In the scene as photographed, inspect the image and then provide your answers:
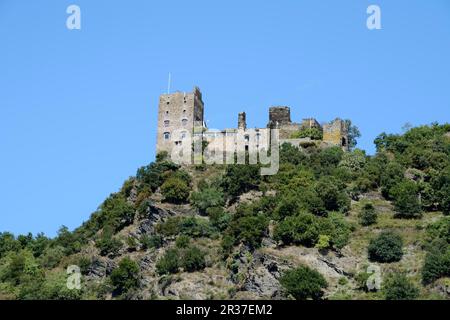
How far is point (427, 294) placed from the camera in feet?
215

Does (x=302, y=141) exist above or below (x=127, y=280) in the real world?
above

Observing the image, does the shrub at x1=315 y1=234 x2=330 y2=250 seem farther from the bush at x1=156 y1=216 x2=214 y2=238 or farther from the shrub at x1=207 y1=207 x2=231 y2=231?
the bush at x1=156 y1=216 x2=214 y2=238

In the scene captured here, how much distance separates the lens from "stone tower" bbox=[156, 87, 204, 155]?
3787 inches

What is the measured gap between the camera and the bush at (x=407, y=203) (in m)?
77.6

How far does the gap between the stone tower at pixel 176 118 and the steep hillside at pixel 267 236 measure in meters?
3.89

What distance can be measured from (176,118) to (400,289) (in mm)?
37746

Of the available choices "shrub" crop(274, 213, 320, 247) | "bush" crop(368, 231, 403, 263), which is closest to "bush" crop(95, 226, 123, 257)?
"shrub" crop(274, 213, 320, 247)

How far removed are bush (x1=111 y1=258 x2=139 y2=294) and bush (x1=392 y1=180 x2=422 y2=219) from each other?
1983cm

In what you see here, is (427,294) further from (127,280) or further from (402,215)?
(127,280)

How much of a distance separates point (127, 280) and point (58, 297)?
5.01 meters

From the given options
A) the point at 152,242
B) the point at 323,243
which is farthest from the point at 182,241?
the point at 323,243

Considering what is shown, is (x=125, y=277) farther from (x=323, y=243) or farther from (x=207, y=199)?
(x=323, y=243)

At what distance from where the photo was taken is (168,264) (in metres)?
74.4
